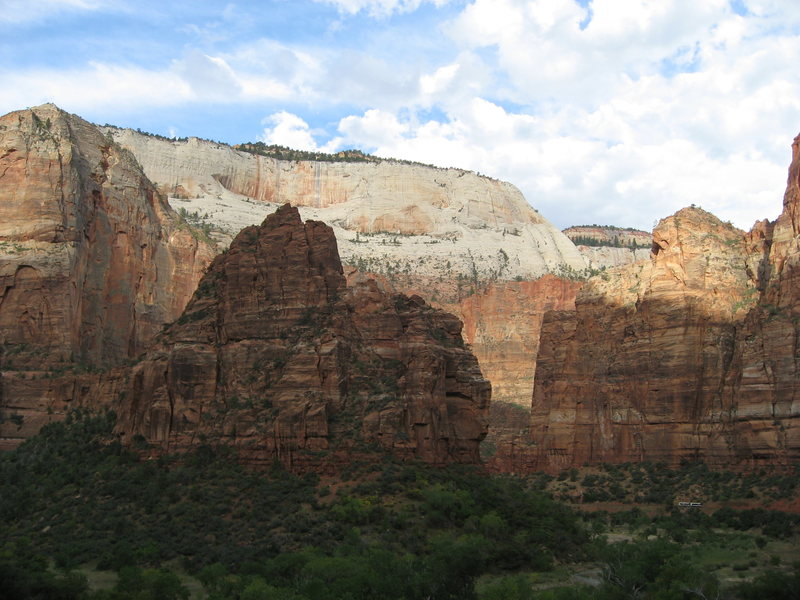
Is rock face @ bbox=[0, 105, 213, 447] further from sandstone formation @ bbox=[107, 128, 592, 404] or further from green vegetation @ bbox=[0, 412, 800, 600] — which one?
sandstone formation @ bbox=[107, 128, 592, 404]

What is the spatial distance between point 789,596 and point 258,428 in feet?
93.0

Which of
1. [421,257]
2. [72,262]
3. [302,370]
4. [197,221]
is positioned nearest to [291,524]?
[302,370]

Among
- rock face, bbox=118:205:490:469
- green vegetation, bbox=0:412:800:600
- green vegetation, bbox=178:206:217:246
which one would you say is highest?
green vegetation, bbox=178:206:217:246

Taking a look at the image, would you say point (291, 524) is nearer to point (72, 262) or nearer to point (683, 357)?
A: point (683, 357)

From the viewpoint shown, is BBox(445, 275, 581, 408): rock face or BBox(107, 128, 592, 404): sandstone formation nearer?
BBox(445, 275, 581, 408): rock face

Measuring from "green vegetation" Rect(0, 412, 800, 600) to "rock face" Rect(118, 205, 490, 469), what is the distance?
1.75 m

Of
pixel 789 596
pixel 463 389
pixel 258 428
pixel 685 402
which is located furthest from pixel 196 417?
pixel 685 402

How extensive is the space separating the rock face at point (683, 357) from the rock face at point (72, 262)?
127ft

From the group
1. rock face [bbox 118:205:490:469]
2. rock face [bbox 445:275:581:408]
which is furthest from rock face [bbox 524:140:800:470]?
rock face [bbox 445:275:581:408]

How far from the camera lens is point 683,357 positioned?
97875 mm

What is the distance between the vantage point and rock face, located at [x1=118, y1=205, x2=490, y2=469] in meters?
65.5

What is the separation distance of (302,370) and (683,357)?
139ft

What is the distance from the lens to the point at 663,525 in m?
85.3

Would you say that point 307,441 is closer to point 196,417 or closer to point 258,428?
point 258,428
